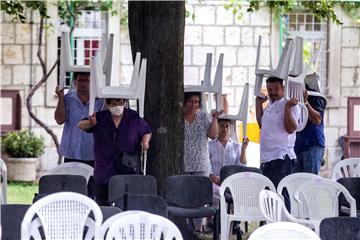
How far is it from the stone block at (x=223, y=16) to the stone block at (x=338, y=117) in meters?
2.36

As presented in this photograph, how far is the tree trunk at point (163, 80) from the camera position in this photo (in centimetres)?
1197

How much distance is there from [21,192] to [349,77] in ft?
21.0

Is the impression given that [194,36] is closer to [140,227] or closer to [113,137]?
[113,137]

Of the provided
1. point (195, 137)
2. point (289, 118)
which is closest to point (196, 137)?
point (195, 137)

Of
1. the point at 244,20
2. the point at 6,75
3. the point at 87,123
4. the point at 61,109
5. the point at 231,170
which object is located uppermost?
the point at 244,20

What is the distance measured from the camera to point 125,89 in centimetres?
1116

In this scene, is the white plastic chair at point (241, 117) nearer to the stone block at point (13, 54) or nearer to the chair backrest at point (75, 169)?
the chair backrest at point (75, 169)

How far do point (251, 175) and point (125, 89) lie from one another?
145cm

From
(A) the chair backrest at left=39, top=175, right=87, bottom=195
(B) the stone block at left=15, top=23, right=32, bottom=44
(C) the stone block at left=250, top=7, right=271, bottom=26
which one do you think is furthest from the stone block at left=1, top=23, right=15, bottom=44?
(A) the chair backrest at left=39, top=175, right=87, bottom=195

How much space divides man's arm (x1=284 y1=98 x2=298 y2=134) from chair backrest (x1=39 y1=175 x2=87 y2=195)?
97.9 inches

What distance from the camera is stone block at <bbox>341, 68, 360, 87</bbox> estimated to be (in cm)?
2056

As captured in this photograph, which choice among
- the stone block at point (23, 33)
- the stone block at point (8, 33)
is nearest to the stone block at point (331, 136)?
the stone block at point (23, 33)

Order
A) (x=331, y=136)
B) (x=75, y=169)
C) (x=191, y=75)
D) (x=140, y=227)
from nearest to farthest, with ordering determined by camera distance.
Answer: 1. (x=140, y=227)
2. (x=75, y=169)
3. (x=191, y=75)
4. (x=331, y=136)

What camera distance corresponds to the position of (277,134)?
11805mm
